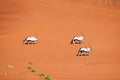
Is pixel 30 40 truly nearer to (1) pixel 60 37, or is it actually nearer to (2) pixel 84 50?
(1) pixel 60 37

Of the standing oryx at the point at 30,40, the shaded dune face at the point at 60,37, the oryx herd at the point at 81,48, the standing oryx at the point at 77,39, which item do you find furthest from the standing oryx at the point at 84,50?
the standing oryx at the point at 30,40

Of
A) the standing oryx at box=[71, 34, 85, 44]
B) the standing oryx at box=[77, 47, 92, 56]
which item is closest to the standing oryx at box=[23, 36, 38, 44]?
the standing oryx at box=[71, 34, 85, 44]

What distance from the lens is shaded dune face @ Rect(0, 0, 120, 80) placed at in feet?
63.1

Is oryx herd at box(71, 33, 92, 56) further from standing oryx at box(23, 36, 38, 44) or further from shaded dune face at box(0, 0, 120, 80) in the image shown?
standing oryx at box(23, 36, 38, 44)

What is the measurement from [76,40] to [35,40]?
2411 millimetres

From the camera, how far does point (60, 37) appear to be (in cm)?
2775

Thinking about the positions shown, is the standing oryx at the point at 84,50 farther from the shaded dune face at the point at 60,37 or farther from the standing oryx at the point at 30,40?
the standing oryx at the point at 30,40

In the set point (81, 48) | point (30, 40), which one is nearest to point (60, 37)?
point (30, 40)

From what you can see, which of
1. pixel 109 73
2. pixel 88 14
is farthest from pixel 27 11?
pixel 109 73

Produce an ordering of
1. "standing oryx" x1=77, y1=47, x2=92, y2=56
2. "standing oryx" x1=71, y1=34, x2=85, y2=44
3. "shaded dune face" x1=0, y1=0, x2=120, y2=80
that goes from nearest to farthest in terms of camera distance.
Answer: "shaded dune face" x1=0, y1=0, x2=120, y2=80
"standing oryx" x1=77, y1=47, x2=92, y2=56
"standing oryx" x1=71, y1=34, x2=85, y2=44

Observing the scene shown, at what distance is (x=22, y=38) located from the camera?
26.9m

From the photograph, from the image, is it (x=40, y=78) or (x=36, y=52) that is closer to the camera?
(x=40, y=78)

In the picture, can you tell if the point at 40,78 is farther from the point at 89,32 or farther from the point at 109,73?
the point at 89,32

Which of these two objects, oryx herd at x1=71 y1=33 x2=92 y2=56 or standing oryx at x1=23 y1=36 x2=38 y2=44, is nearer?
oryx herd at x1=71 y1=33 x2=92 y2=56
